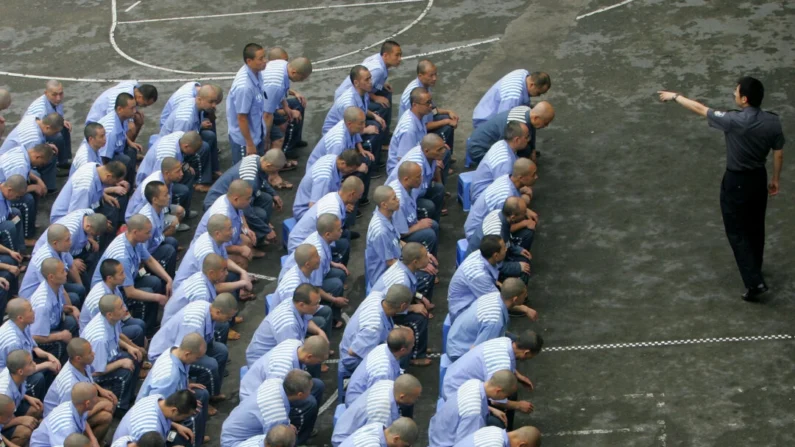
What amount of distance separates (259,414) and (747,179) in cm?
517

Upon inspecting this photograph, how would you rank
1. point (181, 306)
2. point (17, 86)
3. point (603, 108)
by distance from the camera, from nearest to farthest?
point (181, 306), point (603, 108), point (17, 86)

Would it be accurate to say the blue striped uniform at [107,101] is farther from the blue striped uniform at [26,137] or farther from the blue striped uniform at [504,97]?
the blue striped uniform at [504,97]

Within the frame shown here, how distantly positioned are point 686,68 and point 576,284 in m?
5.02

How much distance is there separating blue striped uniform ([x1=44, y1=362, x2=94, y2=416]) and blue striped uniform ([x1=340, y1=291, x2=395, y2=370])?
2.46 metres

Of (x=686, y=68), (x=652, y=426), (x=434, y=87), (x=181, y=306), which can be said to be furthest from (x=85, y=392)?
(x=686, y=68)

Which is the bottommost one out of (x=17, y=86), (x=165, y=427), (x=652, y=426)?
(x=652, y=426)

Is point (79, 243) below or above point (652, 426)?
above

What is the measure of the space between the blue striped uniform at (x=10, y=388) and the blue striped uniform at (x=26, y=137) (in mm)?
4543

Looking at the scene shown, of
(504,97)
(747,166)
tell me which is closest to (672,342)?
(747,166)

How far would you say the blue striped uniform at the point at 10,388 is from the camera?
42.1 ft

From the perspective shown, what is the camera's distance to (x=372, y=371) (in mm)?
12492

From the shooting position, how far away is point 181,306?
45.9 feet

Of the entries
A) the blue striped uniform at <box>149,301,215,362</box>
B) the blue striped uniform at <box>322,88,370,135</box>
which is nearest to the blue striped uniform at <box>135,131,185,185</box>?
the blue striped uniform at <box>322,88,370,135</box>

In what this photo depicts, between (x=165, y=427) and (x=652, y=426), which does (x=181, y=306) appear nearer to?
(x=165, y=427)
